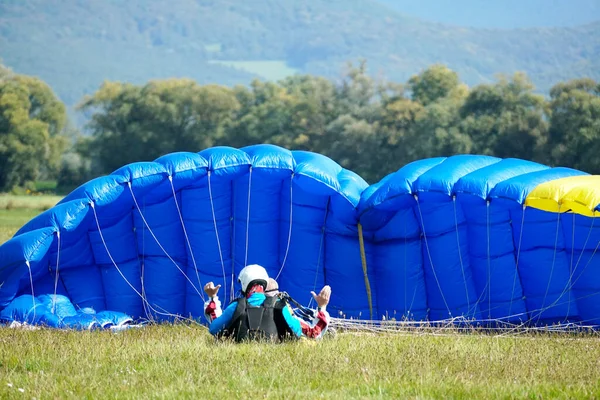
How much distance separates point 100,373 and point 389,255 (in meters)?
6.20

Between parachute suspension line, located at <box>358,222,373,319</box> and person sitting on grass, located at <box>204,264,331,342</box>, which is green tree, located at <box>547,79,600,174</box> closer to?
parachute suspension line, located at <box>358,222,373,319</box>

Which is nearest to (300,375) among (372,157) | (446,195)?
(446,195)

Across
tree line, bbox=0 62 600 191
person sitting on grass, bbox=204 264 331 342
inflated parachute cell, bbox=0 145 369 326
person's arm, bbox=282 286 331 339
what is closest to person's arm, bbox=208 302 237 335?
person sitting on grass, bbox=204 264 331 342

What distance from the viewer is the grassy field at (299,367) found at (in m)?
7.81

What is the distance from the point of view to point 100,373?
8.66m

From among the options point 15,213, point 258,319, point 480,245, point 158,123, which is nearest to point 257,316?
point 258,319

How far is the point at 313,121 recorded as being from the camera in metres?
83.2

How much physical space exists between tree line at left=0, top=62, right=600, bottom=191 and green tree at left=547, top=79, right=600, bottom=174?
11 centimetres

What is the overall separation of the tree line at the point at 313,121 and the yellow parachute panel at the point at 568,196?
151 ft

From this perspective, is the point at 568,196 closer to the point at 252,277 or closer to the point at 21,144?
the point at 252,277

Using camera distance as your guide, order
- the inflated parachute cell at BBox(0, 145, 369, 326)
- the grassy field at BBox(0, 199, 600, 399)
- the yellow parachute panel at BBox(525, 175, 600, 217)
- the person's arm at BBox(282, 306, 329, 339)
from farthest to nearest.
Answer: the inflated parachute cell at BBox(0, 145, 369, 326) → the yellow parachute panel at BBox(525, 175, 600, 217) → the person's arm at BBox(282, 306, 329, 339) → the grassy field at BBox(0, 199, 600, 399)

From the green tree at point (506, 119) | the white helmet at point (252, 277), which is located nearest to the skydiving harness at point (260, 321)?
the white helmet at point (252, 277)

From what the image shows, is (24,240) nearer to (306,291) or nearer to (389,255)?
(306,291)

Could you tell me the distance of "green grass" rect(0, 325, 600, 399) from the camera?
308 inches
